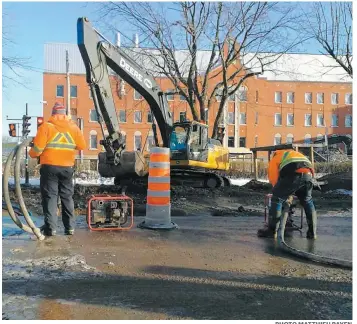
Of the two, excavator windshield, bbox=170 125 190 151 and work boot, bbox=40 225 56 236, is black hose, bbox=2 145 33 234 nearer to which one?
work boot, bbox=40 225 56 236

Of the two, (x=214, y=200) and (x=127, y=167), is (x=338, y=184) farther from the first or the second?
(x=127, y=167)

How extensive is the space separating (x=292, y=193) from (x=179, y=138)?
10566 millimetres

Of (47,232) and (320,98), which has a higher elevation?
(320,98)

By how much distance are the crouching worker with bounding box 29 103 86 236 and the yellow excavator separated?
5.92 metres

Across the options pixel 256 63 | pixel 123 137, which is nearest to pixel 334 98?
pixel 256 63

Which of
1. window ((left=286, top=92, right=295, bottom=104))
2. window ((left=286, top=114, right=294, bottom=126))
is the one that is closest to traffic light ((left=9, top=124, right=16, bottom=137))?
window ((left=286, top=114, right=294, bottom=126))

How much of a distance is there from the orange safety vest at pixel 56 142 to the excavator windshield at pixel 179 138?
10437mm

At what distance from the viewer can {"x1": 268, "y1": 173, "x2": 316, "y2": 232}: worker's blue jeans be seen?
6.66 metres

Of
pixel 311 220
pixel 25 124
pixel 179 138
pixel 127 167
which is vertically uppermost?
pixel 25 124

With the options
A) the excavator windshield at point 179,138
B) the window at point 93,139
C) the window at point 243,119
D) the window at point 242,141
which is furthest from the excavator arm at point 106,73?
the window at point 243,119

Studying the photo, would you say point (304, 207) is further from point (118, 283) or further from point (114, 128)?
point (114, 128)

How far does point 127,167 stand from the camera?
15086mm

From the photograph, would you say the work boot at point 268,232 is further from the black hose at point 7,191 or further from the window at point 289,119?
the window at point 289,119

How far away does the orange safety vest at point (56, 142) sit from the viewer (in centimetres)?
627
